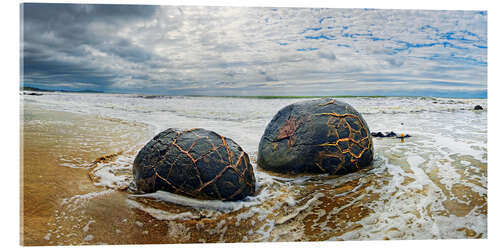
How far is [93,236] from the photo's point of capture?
7.97 feet

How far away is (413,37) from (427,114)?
2354 millimetres

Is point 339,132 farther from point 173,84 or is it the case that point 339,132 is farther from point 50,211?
point 50,211

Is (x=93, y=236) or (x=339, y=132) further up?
(x=339, y=132)

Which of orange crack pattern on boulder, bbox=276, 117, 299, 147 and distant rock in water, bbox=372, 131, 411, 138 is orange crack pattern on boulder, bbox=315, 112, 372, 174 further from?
distant rock in water, bbox=372, 131, 411, 138

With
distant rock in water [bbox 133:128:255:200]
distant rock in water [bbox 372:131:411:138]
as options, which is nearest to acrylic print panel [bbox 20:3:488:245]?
distant rock in water [bbox 133:128:255:200]

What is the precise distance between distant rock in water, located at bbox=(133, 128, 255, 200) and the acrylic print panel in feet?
0.05

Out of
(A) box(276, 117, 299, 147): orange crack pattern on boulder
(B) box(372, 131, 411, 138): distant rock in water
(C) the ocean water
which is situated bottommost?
(C) the ocean water

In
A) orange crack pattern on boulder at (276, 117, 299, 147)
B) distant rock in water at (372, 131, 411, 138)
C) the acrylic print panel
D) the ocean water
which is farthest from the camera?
distant rock in water at (372, 131, 411, 138)

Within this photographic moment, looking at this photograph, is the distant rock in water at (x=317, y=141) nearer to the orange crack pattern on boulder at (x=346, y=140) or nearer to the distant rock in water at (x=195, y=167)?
the orange crack pattern on boulder at (x=346, y=140)

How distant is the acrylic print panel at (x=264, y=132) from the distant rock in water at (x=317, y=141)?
0.06 ft

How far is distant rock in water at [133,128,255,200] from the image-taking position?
2764 millimetres

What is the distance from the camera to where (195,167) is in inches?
109

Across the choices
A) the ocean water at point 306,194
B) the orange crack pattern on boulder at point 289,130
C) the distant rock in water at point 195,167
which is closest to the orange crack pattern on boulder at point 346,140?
the ocean water at point 306,194
